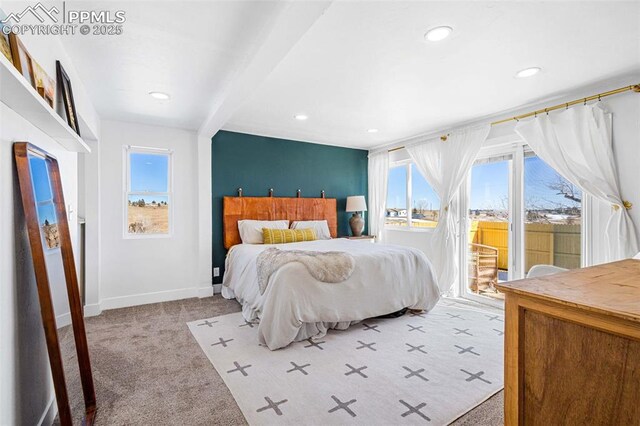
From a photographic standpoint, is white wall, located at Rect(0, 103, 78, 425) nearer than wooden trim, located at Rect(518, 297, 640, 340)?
No

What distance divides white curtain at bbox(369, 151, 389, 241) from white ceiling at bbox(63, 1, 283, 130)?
3.30 metres

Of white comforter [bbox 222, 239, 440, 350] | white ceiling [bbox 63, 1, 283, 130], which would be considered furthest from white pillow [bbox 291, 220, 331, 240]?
white ceiling [bbox 63, 1, 283, 130]

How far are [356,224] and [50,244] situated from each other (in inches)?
173

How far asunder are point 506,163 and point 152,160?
4644 millimetres

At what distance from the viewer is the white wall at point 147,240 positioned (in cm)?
384

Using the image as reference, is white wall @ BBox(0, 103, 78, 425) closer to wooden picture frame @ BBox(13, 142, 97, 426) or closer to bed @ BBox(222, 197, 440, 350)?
wooden picture frame @ BBox(13, 142, 97, 426)

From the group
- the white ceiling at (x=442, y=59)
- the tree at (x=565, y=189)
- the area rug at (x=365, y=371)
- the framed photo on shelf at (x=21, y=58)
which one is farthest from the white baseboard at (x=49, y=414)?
the tree at (x=565, y=189)

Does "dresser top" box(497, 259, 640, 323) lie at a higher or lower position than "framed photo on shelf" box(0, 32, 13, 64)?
lower

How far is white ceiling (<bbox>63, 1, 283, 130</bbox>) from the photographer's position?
178 centimetres

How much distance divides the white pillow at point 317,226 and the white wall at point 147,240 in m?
1.49

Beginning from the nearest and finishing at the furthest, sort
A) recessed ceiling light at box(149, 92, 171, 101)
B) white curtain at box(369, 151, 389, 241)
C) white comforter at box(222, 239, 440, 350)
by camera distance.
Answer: white comforter at box(222, 239, 440, 350) → recessed ceiling light at box(149, 92, 171, 101) → white curtain at box(369, 151, 389, 241)

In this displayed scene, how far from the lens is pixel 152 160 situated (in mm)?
4176

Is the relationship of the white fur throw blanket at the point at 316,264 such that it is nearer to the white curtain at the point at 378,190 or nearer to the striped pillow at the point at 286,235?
the striped pillow at the point at 286,235

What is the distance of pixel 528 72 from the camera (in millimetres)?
2615
